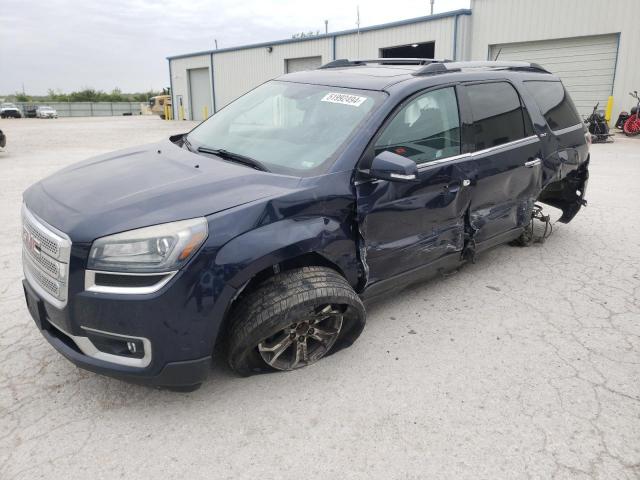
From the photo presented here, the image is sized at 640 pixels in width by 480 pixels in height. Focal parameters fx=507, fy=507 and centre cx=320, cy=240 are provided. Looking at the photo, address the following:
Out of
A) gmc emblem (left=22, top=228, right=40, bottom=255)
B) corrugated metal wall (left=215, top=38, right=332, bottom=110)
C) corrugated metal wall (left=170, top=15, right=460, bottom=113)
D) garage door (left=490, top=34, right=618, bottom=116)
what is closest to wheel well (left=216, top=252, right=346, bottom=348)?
gmc emblem (left=22, top=228, right=40, bottom=255)

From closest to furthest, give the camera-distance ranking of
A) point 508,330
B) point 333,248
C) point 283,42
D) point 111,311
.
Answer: point 111,311, point 333,248, point 508,330, point 283,42

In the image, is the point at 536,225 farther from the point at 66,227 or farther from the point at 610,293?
the point at 66,227

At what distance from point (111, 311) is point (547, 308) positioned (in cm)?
308

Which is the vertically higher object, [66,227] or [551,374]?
[66,227]

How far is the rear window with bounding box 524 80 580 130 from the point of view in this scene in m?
4.54

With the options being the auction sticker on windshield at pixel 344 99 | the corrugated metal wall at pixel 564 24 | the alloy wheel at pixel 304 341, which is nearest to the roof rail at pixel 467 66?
the auction sticker on windshield at pixel 344 99

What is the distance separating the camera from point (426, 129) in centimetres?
341

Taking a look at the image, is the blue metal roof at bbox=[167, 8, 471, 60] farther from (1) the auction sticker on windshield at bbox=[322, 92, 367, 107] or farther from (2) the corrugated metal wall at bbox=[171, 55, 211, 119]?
(1) the auction sticker on windshield at bbox=[322, 92, 367, 107]

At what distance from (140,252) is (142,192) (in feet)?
1.43

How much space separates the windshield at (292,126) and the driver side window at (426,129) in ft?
0.66

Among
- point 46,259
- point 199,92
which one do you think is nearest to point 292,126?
point 46,259

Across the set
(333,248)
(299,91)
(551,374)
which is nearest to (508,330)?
(551,374)

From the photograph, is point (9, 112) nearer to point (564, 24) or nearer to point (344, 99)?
point (564, 24)

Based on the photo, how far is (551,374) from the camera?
2.97 meters
